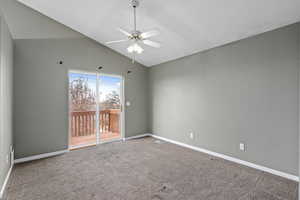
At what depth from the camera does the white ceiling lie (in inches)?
90.0

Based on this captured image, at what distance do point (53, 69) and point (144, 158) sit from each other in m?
3.01

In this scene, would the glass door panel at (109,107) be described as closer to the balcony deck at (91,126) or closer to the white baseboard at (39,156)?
the balcony deck at (91,126)

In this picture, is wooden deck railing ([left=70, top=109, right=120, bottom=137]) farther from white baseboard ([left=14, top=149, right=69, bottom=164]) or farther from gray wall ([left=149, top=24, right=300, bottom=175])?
gray wall ([left=149, top=24, right=300, bottom=175])

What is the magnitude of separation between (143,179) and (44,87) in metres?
3.00

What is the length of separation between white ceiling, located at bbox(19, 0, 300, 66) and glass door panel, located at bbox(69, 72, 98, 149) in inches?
48.8

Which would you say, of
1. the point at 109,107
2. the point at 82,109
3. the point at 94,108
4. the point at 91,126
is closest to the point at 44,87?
the point at 82,109

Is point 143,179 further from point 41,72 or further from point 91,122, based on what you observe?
point 41,72

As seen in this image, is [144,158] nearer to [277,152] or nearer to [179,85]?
[179,85]

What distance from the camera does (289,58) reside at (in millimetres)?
2449

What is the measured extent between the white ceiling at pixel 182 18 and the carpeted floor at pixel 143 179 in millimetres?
2595

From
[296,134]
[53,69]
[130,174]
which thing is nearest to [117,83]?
[53,69]

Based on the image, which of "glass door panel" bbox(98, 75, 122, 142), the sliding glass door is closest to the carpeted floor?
the sliding glass door

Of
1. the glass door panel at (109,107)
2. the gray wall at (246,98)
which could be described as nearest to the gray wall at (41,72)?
the glass door panel at (109,107)

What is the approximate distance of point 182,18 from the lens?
2756 mm
